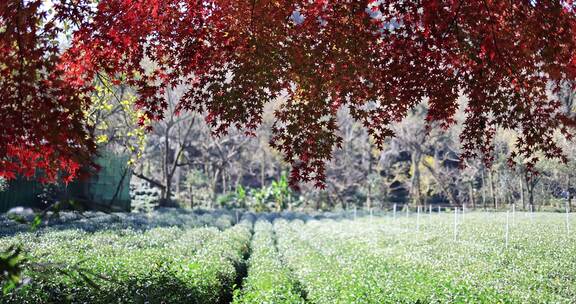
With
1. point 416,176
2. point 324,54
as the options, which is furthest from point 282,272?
point 416,176

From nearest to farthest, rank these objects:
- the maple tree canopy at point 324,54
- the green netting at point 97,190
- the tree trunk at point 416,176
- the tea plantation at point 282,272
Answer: the maple tree canopy at point 324,54, the tea plantation at point 282,272, the green netting at point 97,190, the tree trunk at point 416,176

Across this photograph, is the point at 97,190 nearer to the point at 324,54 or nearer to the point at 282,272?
the point at 282,272

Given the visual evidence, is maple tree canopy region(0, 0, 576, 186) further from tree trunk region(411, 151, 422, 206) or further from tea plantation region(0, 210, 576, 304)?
tree trunk region(411, 151, 422, 206)

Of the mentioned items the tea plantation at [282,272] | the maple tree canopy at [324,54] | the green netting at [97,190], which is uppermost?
the maple tree canopy at [324,54]

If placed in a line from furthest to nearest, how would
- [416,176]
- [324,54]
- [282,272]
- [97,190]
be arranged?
[416,176]
[97,190]
[282,272]
[324,54]

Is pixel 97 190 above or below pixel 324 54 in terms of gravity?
below

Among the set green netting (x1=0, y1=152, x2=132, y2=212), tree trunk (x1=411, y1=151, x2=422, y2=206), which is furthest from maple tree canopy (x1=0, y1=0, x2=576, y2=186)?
tree trunk (x1=411, y1=151, x2=422, y2=206)

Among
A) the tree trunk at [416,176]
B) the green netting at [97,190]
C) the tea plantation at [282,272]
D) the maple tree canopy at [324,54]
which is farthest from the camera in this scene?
the tree trunk at [416,176]

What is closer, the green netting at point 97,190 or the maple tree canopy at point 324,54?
the maple tree canopy at point 324,54

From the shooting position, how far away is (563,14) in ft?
19.6

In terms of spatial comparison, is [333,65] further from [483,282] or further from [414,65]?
[483,282]

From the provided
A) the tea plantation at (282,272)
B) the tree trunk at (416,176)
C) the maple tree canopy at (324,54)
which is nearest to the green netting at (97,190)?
the tea plantation at (282,272)

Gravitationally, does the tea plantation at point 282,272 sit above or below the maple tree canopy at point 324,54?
below

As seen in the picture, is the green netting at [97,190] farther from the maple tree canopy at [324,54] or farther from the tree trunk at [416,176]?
the tree trunk at [416,176]
